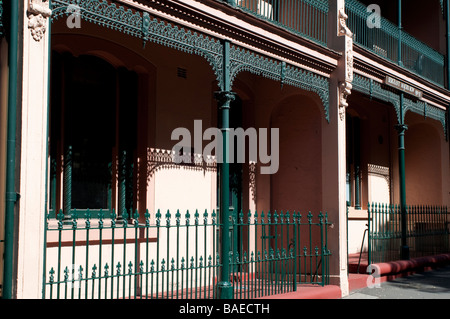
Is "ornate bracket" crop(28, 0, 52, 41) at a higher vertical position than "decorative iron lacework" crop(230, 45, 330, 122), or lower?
lower

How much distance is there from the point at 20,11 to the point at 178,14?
2246mm

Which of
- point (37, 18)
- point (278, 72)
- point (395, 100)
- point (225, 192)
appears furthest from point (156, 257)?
point (395, 100)

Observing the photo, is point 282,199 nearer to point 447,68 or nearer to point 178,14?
point 178,14

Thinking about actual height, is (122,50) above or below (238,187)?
above

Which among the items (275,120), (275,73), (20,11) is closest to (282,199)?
(275,120)

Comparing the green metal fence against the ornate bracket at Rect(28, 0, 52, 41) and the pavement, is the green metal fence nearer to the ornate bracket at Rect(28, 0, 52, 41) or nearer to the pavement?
the pavement

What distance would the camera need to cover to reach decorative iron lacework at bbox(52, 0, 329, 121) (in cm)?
605

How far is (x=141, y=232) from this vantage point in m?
8.35

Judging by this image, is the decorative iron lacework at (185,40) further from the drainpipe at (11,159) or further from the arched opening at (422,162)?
the arched opening at (422,162)

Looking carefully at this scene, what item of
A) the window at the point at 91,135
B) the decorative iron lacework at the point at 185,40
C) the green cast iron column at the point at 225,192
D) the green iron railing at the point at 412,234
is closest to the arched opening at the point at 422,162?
the green iron railing at the point at 412,234

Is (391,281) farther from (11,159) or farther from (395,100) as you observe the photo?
(11,159)

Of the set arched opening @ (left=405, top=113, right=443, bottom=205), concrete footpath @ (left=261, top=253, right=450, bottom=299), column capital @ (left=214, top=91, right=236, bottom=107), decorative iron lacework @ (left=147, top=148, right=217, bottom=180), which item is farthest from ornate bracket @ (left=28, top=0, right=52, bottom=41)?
arched opening @ (left=405, top=113, right=443, bottom=205)

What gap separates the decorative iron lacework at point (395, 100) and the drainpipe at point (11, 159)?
6749 mm
